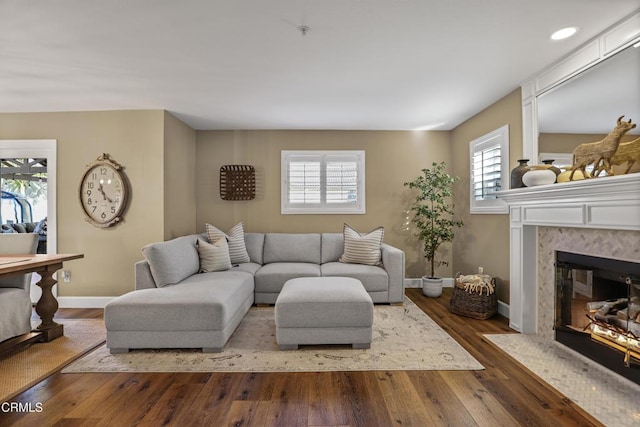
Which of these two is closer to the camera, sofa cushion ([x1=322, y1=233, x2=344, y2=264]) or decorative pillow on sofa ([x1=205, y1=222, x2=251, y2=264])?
decorative pillow on sofa ([x1=205, y1=222, x2=251, y2=264])

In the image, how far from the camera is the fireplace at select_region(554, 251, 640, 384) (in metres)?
2.05

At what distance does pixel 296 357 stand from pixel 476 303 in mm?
2164

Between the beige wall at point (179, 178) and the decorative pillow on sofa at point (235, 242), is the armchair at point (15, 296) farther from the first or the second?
the decorative pillow on sofa at point (235, 242)

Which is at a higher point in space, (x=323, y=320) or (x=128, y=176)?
(x=128, y=176)

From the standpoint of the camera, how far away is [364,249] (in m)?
4.08

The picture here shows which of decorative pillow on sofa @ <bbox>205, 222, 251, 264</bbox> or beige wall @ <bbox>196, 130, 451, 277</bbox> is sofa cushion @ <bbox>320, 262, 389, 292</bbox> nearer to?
beige wall @ <bbox>196, 130, 451, 277</bbox>

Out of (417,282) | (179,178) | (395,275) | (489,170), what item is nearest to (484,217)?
(489,170)

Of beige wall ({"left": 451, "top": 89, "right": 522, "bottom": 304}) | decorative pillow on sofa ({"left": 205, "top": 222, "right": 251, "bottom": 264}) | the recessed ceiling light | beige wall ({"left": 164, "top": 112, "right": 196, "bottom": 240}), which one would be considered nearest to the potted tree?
beige wall ({"left": 451, "top": 89, "right": 522, "bottom": 304})

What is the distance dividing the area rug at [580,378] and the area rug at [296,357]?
0.44 meters

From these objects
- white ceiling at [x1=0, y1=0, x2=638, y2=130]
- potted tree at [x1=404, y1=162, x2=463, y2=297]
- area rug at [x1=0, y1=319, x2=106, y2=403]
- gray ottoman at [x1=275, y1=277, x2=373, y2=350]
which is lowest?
area rug at [x1=0, y1=319, x2=106, y2=403]

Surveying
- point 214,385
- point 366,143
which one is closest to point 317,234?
point 366,143

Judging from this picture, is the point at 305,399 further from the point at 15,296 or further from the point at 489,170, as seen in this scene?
the point at 489,170

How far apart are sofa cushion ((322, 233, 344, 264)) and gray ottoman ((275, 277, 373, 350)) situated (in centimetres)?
176

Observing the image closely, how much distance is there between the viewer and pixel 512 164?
10.6ft
